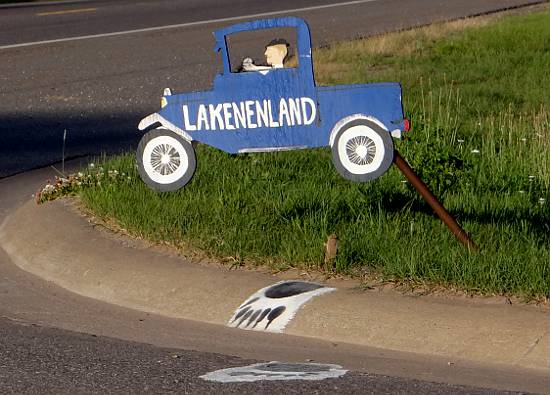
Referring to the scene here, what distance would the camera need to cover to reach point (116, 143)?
460 inches

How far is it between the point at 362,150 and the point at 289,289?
1129 mm

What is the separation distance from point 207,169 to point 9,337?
2869 millimetres

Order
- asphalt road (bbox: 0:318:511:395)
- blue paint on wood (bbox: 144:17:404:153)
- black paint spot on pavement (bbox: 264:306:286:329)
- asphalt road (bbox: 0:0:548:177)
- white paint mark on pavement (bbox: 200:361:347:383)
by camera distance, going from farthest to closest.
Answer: asphalt road (bbox: 0:0:548:177) < black paint spot on pavement (bbox: 264:306:286:329) < blue paint on wood (bbox: 144:17:404:153) < white paint mark on pavement (bbox: 200:361:347:383) < asphalt road (bbox: 0:318:511:395)

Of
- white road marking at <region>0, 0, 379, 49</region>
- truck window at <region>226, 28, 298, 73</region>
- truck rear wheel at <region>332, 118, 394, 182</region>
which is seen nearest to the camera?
truck rear wheel at <region>332, 118, 394, 182</region>

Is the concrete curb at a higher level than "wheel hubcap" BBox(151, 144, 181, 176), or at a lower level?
lower

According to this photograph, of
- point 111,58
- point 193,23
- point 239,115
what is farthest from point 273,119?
point 193,23

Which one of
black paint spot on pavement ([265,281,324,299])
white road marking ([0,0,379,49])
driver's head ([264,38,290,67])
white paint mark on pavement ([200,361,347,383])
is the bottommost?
white paint mark on pavement ([200,361,347,383])

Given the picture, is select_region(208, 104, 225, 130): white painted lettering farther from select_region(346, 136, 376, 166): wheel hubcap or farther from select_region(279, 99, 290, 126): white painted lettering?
select_region(346, 136, 376, 166): wheel hubcap

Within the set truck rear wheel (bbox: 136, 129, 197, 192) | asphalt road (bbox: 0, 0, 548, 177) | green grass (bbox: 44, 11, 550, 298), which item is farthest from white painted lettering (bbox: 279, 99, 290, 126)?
asphalt road (bbox: 0, 0, 548, 177)

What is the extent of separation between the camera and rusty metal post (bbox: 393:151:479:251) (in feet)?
18.8

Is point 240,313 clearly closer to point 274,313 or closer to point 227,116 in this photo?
point 274,313

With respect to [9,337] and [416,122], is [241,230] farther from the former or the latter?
[416,122]

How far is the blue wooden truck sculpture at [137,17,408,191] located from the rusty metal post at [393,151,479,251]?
188mm

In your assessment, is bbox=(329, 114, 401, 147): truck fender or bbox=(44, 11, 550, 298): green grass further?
bbox=(44, 11, 550, 298): green grass
